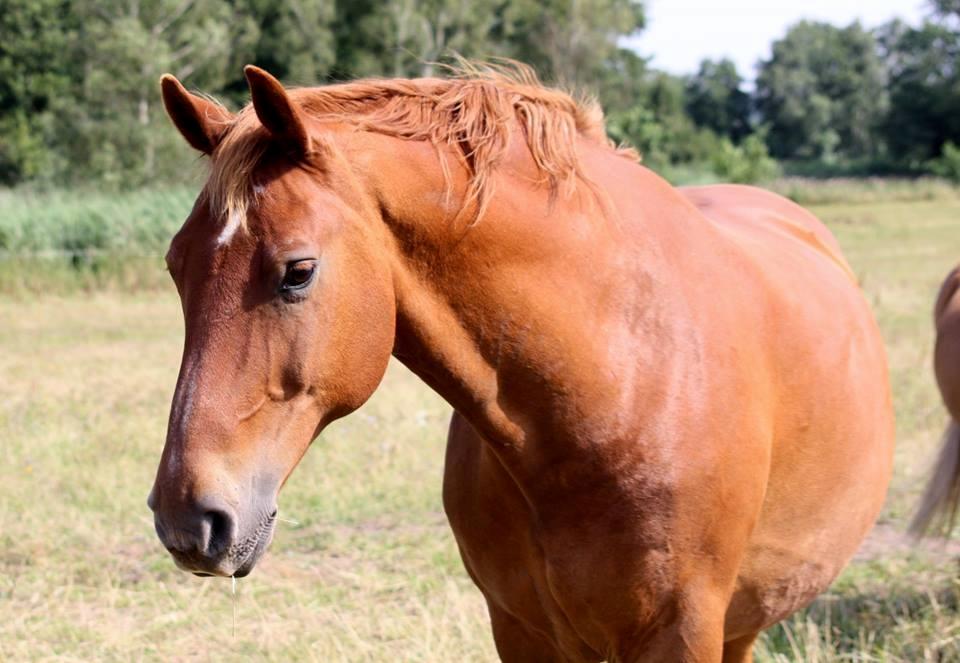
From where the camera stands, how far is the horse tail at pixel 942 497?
4.76 m

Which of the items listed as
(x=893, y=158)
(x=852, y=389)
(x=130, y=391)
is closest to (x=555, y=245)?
(x=852, y=389)

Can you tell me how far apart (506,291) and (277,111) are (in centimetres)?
58

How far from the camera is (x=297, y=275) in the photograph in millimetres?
1842

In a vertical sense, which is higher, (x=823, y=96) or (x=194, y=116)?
(x=194, y=116)

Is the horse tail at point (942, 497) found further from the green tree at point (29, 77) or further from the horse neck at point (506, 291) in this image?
the green tree at point (29, 77)

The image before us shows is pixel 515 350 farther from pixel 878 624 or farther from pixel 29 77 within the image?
pixel 29 77

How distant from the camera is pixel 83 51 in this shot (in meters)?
24.6

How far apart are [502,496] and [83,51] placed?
25.2m

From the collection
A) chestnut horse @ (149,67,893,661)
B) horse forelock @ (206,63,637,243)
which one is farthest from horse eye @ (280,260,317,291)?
horse forelock @ (206,63,637,243)

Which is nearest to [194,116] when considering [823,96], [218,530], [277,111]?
[277,111]

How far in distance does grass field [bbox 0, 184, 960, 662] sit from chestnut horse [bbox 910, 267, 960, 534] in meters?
0.25

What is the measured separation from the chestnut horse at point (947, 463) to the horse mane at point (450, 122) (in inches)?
Result: 127

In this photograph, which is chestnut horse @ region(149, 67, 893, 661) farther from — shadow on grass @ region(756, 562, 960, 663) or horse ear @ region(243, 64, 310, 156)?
shadow on grass @ region(756, 562, 960, 663)

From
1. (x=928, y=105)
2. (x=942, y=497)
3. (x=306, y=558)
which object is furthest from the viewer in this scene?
(x=928, y=105)
